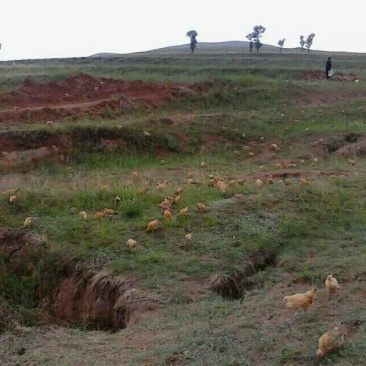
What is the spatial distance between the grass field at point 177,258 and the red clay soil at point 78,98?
132cm

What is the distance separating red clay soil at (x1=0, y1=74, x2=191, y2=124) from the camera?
15.7 meters

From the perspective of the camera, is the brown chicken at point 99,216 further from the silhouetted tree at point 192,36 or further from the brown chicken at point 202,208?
the silhouetted tree at point 192,36

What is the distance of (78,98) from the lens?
60.9ft

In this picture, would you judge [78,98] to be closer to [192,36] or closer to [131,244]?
[131,244]

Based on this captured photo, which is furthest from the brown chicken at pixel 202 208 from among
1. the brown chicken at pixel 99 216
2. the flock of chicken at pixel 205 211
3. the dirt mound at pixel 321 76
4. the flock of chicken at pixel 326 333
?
the dirt mound at pixel 321 76

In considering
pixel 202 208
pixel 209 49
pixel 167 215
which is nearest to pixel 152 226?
pixel 167 215

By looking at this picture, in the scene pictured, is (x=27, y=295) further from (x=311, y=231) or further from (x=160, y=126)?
(x=160, y=126)

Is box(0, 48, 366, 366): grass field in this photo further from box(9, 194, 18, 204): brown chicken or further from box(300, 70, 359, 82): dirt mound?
box(300, 70, 359, 82): dirt mound

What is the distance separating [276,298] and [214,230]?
215cm

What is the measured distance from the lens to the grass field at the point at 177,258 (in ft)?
17.3

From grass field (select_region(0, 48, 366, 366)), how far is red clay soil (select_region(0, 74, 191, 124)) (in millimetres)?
1315

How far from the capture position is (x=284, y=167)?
12.8 meters

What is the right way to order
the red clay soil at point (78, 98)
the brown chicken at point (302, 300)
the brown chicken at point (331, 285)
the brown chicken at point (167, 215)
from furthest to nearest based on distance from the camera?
the red clay soil at point (78, 98)
the brown chicken at point (167, 215)
the brown chicken at point (331, 285)
the brown chicken at point (302, 300)

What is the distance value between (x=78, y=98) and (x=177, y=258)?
1220 centimetres
